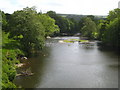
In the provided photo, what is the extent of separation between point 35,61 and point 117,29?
23745mm

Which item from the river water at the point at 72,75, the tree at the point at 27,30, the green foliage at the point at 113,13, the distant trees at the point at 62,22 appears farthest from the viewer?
the distant trees at the point at 62,22

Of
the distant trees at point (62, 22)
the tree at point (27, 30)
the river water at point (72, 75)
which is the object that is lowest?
the river water at point (72, 75)

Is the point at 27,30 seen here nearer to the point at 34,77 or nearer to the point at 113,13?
the point at 34,77

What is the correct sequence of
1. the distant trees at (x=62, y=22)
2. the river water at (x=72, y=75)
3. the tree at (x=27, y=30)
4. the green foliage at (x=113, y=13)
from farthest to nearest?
1. the distant trees at (x=62, y=22)
2. the green foliage at (x=113, y=13)
3. the tree at (x=27, y=30)
4. the river water at (x=72, y=75)

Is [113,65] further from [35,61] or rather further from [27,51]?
[27,51]

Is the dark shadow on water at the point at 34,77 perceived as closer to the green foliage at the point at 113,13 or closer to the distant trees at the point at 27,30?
the distant trees at the point at 27,30

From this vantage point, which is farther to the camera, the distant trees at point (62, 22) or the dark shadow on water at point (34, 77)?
the distant trees at point (62, 22)

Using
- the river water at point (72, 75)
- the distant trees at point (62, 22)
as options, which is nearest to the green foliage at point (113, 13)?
the river water at point (72, 75)

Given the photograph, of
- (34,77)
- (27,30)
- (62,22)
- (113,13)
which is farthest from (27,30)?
(62,22)

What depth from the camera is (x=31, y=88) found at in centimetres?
1870

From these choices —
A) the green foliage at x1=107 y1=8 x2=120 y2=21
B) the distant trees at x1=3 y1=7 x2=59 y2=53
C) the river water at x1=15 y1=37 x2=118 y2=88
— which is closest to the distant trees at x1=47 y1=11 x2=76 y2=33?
the green foliage at x1=107 y1=8 x2=120 y2=21

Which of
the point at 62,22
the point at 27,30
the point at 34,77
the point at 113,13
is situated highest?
the point at 113,13

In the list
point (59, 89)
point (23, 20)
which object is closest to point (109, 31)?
point (23, 20)

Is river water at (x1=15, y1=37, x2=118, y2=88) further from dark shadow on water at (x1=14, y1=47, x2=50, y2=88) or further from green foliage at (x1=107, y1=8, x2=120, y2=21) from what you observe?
green foliage at (x1=107, y1=8, x2=120, y2=21)
